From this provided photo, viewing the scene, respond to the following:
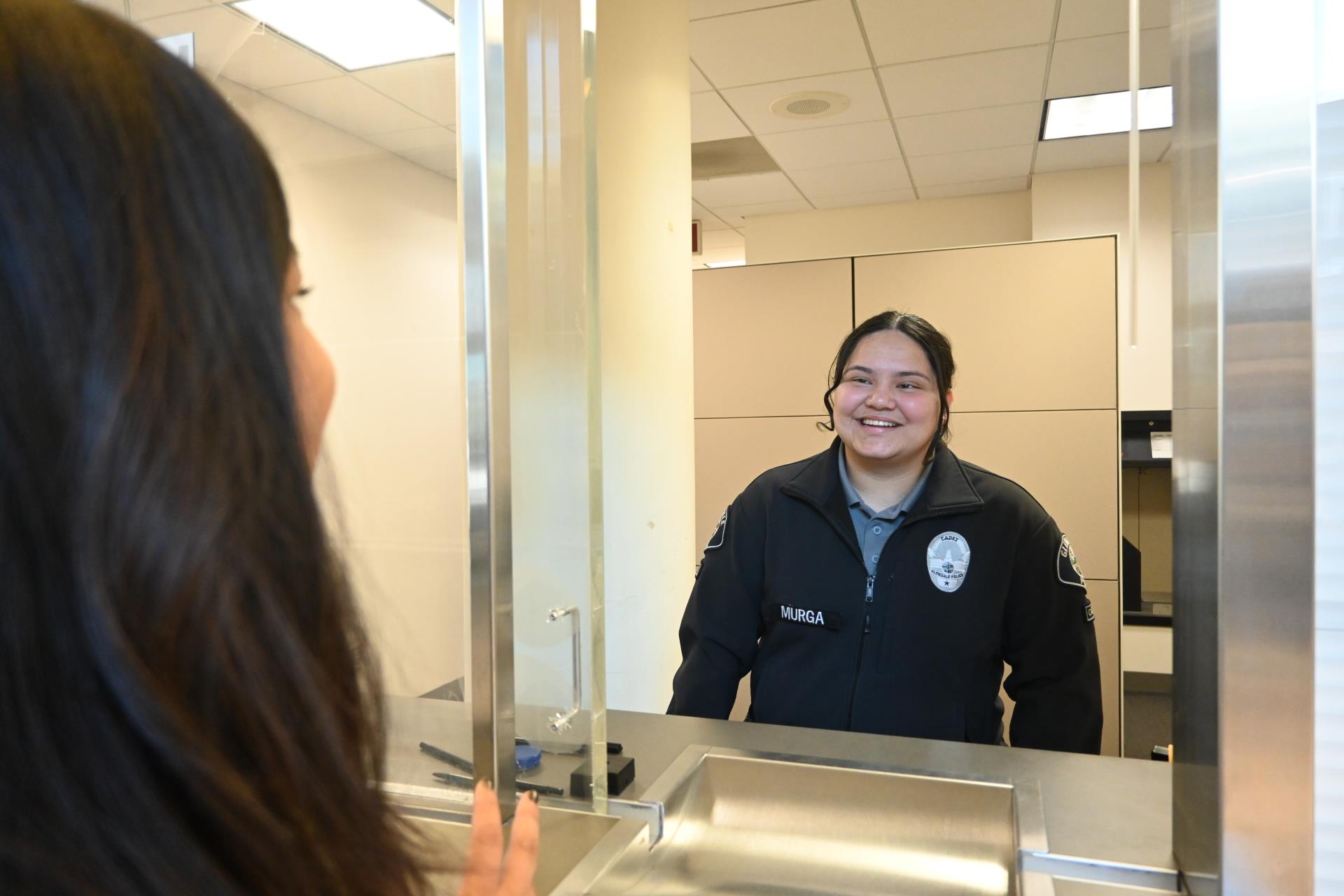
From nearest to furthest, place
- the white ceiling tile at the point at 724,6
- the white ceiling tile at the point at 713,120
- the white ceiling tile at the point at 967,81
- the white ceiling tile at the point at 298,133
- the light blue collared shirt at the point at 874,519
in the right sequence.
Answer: the white ceiling tile at the point at 298,133, the light blue collared shirt at the point at 874,519, the white ceiling tile at the point at 724,6, the white ceiling tile at the point at 967,81, the white ceiling tile at the point at 713,120

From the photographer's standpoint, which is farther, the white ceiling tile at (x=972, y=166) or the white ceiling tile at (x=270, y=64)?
the white ceiling tile at (x=972, y=166)

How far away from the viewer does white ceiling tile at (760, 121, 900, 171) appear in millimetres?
4070

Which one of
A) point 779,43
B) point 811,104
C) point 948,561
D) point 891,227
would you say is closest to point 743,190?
point 891,227

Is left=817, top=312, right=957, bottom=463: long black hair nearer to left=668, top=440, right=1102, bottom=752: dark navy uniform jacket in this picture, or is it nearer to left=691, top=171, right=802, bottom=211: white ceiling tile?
left=668, top=440, right=1102, bottom=752: dark navy uniform jacket

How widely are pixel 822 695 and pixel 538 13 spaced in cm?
124

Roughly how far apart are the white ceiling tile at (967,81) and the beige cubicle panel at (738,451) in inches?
55.2

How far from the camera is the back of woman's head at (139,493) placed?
12.1 inches

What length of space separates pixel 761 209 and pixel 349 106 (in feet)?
16.2

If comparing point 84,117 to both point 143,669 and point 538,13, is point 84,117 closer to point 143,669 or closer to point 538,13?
point 143,669

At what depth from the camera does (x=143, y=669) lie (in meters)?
0.32

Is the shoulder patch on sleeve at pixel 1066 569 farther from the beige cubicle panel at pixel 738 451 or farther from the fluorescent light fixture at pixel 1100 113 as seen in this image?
the fluorescent light fixture at pixel 1100 113

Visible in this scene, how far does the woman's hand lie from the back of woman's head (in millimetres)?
280

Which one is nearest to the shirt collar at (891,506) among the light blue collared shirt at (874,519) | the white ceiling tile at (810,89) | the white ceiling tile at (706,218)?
the light blue collared shirt at (874,519)

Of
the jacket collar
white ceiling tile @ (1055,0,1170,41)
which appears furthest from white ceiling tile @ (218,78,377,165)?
white ceiling tile @ (1055,0,1170,41)
